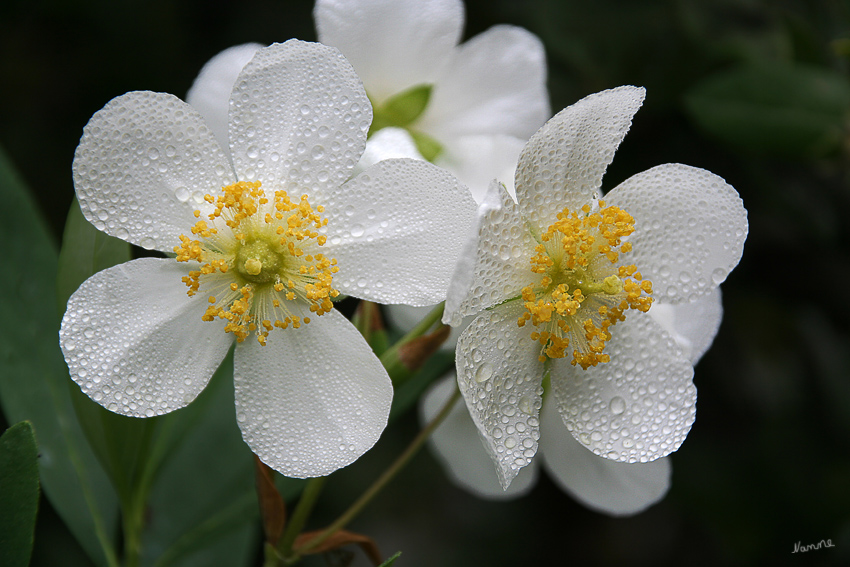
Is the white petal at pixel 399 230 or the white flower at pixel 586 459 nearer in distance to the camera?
the white petal at pixel 399 230

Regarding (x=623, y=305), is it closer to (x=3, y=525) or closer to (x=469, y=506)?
(x=3, y=525)

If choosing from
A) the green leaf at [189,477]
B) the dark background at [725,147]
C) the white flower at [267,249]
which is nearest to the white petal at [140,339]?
the white flower at [267,249]

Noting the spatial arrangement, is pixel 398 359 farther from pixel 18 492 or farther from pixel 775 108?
pixel 775 108

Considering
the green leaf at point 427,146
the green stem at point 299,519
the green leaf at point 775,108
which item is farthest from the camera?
the green leaf at point 775,108

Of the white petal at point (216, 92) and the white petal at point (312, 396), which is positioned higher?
the white petal at point (216, 92)

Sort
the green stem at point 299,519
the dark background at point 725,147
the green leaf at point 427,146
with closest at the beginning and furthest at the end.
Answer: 1. the green stem at point 299,519
2. the green leaf at point 427,146
3. the dark background at point 725,147

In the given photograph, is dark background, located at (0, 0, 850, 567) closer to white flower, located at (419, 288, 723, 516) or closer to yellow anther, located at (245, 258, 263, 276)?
white flower, located at (419, 288, 723, 516)

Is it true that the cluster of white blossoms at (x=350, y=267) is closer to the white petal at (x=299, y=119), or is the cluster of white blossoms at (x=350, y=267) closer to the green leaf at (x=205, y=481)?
the white petal at (x=299, y=119)

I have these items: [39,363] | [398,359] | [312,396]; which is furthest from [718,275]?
[39,363]
